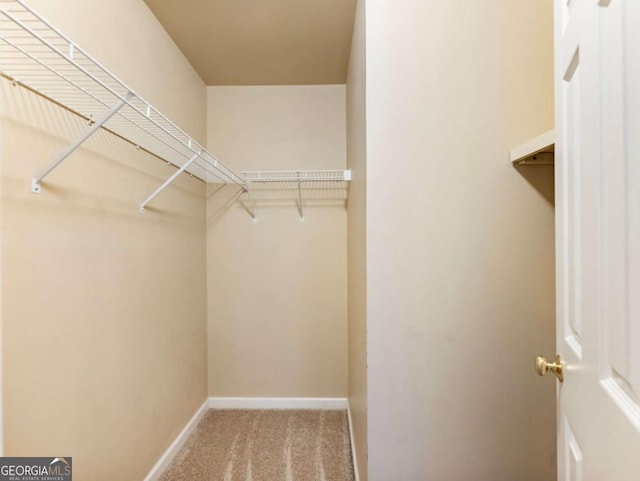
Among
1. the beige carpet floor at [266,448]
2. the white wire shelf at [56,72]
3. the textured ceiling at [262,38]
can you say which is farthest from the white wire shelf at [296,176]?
the beige carpet floor at [266,448]

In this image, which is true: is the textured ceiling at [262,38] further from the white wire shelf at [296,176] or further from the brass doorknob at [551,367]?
the brass doorknob at [551,367]

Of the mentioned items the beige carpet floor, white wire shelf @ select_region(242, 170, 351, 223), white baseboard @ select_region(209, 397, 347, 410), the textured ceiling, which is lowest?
the beige carpet floor

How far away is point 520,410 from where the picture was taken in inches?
48.9

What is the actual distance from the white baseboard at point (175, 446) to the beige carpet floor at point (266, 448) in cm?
3

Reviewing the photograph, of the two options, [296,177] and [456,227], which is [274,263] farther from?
[456,227]

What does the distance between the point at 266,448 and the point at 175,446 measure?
1.80ft

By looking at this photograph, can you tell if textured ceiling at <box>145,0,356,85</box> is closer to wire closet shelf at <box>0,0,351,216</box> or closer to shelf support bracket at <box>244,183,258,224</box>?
wire closet shelf at <box>0,0,351,216</box>

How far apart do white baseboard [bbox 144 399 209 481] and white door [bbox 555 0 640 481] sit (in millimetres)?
1878

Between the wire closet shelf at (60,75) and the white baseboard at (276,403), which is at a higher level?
the wire closet shelf at (60,75)

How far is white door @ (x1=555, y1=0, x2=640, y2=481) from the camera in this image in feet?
1.69

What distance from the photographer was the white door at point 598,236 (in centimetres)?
52

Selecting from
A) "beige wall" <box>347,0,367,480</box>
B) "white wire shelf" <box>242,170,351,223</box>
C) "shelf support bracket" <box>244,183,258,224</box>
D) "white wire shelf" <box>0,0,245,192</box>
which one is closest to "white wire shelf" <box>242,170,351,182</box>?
"white wire shelf" <box>242,170,351,223</box>

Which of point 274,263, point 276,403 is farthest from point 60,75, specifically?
point 276,403

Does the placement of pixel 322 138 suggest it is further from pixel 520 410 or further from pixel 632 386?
pixel 632 386
